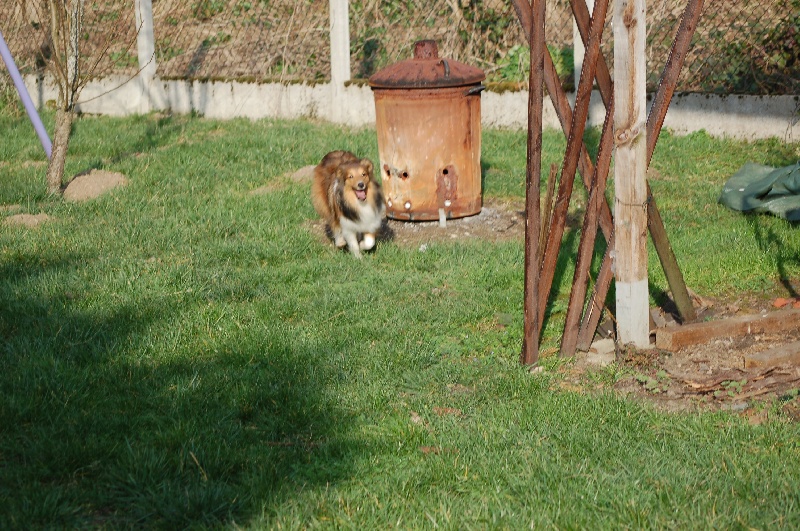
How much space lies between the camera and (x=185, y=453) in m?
3.74

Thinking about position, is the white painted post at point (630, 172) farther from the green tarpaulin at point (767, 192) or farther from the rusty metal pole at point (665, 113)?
the green tarpaulin at point (767, 192)

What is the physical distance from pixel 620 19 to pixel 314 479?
101 inches

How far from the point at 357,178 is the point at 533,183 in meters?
2.63

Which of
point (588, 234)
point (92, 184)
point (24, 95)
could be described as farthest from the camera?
point (24, 95)

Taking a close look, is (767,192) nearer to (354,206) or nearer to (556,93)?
(354,206)

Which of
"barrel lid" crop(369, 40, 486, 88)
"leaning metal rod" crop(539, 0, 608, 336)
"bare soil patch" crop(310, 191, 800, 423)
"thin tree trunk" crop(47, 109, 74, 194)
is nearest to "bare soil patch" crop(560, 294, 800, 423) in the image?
"bare soil patch" crop(310, 191, 800, 423)

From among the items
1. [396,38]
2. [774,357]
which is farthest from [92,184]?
[774,357]

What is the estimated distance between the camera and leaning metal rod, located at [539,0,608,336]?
4520mm

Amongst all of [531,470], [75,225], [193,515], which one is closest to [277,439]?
[193,515]

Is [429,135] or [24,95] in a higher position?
[24,95]

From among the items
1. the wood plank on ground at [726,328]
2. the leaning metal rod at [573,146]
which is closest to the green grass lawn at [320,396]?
the leaning metal rod at [573,146]

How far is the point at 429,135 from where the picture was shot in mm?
7875

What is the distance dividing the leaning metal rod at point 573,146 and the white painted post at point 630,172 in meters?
0.10

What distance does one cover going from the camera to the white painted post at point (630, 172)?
4.48 meters
